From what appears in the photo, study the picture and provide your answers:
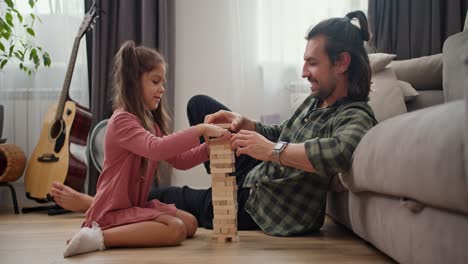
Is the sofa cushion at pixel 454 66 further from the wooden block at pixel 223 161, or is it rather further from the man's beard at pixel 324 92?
the wooden block at pixel 223 161

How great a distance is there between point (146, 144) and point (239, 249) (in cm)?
43

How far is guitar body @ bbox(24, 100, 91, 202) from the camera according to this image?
9.29 feet

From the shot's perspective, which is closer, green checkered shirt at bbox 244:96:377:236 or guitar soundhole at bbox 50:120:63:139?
green checkered shirt at bbox 244:96:377:236

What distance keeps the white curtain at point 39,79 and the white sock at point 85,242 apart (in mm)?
1809

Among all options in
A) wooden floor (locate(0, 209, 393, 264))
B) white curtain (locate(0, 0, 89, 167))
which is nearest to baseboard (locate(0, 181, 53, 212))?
white curtain (locate(0, 0, 89, 167))

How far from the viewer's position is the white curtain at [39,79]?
10.7 ft

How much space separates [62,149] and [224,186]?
1.50 m

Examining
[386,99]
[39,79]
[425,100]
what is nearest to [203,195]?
[386,99]

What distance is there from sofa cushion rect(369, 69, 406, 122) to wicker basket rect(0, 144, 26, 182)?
189 centimetres

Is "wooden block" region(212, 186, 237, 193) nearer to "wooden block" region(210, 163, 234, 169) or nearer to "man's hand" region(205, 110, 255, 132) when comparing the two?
"wooden block" region(210, 163, 234, 169)

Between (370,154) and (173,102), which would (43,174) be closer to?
(173,102)

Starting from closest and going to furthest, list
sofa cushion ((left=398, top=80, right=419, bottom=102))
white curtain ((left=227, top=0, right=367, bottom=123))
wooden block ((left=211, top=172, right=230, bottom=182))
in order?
1. wooden block ((left=211, top=172, right=230, bottom=182))
2. sofa cushion ((left=398, top=80, right=419, bottom=102))
3. white curtain ((left=227, top=0, right=367, bottom=123))

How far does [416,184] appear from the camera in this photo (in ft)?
3.43

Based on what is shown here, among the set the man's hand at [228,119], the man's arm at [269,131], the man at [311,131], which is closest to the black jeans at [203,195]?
the man at [311,131]
